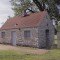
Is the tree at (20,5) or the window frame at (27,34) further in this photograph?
the tree at (20,5)

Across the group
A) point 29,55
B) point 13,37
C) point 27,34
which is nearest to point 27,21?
point 27,34

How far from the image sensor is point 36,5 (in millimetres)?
47250

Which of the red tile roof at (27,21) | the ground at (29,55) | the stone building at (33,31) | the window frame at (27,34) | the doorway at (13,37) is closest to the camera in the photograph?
the ground at (29,55)

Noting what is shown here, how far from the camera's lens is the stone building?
3161 cm

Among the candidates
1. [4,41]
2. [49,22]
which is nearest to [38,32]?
[49,22]

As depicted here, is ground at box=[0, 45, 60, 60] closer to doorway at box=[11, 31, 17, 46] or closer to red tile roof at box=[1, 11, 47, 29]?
red tile roof at box=[1, 11, 47, 29]

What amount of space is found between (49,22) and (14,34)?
620cm

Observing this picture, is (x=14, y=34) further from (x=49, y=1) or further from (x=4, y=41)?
(x=49, y=1)

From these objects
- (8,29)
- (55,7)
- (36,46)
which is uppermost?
(55,7)

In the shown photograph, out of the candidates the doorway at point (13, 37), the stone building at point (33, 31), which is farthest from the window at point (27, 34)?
the doorway at point (13, 37)

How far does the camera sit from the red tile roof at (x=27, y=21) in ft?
107

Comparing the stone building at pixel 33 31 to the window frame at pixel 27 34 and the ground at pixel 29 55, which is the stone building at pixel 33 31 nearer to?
the window frame at pixel 27 34

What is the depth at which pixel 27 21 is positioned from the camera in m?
34.7

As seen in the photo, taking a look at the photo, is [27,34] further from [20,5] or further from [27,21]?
[20,5]
